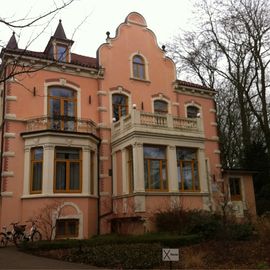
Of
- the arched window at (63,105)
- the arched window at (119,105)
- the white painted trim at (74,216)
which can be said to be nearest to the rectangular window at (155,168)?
the white painted trim at (74,216)

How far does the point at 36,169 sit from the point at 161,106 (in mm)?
9025

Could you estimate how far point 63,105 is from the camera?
20094mm

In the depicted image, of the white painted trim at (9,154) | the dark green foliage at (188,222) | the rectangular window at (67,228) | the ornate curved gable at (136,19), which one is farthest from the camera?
the ornate curved gable at (136,19)

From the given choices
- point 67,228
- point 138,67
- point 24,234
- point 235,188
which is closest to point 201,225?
point 67,228

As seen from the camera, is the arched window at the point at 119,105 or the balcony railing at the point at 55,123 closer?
the balcony railing at the point at 55,123

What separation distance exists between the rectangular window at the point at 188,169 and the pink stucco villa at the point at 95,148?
5cm

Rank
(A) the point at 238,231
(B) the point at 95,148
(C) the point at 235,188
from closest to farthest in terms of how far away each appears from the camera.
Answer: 1. (A) the point at 238,231
2. (B) the point at 95,148
3. (C) the point at 235,188

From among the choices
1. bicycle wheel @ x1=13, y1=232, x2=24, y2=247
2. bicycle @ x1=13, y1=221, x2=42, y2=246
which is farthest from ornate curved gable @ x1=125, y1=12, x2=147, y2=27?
bicycle wheel @ x1=13, y1=232, x2=24, y2=247

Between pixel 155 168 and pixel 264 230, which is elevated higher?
pixel 155 168

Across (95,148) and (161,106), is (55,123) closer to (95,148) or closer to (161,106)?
(95,148)

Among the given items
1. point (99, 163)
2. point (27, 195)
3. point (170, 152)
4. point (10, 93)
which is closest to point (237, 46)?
point (170, 152)

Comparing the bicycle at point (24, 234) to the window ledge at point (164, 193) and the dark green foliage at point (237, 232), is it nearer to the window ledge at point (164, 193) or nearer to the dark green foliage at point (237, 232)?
the window ledge at point (164, 193)

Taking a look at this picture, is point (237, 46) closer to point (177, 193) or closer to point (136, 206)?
point (177, 193)

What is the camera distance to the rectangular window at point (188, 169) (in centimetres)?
1919
